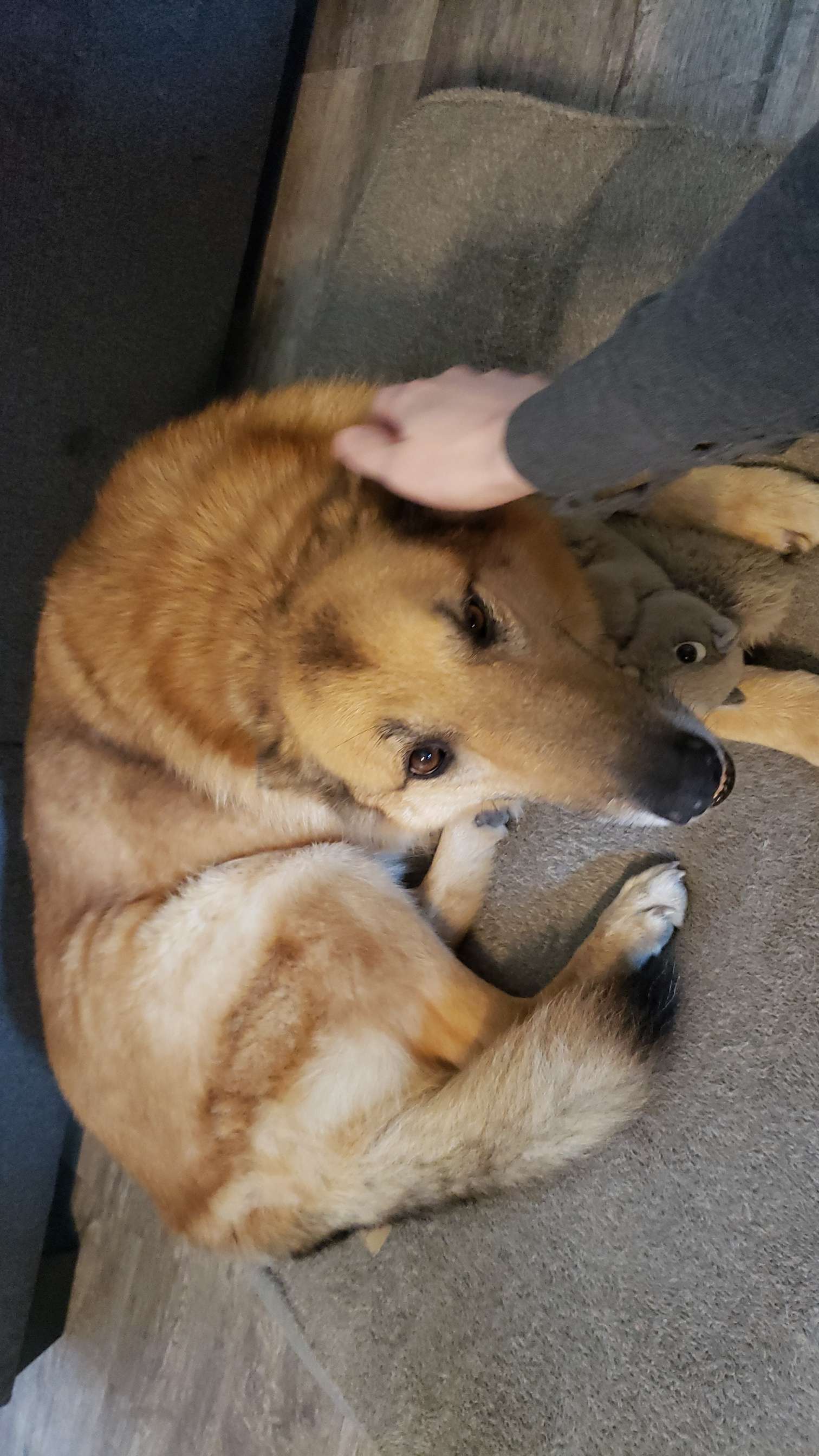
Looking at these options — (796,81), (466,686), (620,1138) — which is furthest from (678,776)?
(796,81)

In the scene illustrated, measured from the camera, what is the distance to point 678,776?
5.11 ft

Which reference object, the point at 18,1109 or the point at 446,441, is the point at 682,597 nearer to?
the point at 446,441

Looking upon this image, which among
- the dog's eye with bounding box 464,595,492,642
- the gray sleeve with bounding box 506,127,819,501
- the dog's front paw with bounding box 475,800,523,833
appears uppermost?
the gray sleeve with bounding box 506,127,819,501

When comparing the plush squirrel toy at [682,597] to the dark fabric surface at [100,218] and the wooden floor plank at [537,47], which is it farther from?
the dark fabric surface at [100,218]

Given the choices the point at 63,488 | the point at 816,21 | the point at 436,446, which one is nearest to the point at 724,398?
the point at 436,446

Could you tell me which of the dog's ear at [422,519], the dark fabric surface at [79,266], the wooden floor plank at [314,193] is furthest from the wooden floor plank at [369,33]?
the dog's ear at [422,519]

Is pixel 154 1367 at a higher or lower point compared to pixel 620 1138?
lower

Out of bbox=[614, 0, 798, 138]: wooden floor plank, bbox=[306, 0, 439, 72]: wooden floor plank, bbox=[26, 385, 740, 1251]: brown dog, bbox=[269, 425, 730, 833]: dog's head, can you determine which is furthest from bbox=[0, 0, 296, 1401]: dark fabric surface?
bbox=[269, 425, 730, 833]: dog's head

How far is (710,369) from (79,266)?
2172 millimetres

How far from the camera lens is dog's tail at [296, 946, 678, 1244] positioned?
188 centimetres

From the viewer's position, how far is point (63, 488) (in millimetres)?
2555

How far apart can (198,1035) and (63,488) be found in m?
1.62

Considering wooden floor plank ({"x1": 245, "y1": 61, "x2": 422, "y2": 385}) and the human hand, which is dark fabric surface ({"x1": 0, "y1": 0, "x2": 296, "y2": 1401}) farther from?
the human hand

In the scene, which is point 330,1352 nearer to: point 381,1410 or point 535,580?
point 381,1410
